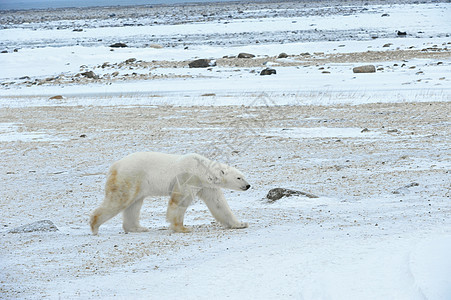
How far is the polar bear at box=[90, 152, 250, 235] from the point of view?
21.1 ft

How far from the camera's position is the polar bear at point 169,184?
253 inches

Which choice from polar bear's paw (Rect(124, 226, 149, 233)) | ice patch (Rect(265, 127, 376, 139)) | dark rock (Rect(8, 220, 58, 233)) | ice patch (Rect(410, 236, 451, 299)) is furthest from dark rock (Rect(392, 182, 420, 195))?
ice patch (Rect(265, 127, 376, 139))

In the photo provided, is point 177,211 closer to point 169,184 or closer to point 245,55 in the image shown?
point 169,184

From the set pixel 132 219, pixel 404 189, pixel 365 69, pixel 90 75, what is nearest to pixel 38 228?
pixel 132 219

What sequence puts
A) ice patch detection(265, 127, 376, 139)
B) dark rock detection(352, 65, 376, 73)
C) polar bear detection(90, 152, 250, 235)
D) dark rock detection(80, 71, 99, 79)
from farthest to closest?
dark rock detection(80, 71, 99, 79) < dark rock detection(352, 65, 376, 73) < ice patch detection(265, 127, 376, 139) < polar bear detection(90, 152, 250, 235)

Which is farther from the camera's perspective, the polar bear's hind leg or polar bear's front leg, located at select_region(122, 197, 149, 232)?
polar bear's front leg, located at select_region(122, 197, 149, 232)

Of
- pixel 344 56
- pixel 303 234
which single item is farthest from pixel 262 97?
pixel 303 234

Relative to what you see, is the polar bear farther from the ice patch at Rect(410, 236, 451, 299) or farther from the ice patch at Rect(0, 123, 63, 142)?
the ice patch at Rect(0, 123, 63, 142)

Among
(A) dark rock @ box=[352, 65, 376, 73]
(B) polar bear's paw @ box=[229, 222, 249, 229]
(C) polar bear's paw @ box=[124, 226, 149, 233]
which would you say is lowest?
(A) dark rock @ box=[352, 65, 376, 73]

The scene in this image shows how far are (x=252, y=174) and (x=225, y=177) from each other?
9.10 feet

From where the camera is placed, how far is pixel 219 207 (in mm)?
6539

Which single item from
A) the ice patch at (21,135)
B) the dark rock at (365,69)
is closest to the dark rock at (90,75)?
the ice patch at (21,135)

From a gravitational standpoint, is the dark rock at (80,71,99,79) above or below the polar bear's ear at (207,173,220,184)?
below

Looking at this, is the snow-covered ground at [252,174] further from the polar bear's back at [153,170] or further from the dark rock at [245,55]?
the dark rock at [245,55]
